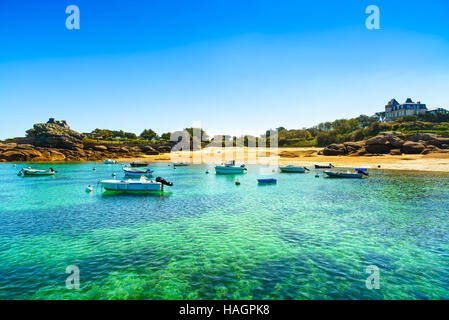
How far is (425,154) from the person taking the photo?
80500mm

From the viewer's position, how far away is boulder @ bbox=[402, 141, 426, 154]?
83500 millimetres

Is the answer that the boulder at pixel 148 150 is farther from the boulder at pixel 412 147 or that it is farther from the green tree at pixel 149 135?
the boulder at pixel 412 147

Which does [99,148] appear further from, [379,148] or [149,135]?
[379,148]

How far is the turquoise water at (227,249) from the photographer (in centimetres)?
1156

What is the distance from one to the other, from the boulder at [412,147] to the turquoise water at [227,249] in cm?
6601

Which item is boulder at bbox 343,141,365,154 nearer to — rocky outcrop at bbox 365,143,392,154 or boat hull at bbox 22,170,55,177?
rocky outcrop at bbox 365,143,392,154

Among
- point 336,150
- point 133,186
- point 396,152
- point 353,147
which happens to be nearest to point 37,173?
point 133,186

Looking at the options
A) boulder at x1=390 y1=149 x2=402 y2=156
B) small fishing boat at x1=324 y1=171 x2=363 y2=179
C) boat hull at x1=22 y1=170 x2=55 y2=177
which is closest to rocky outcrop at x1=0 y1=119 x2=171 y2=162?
boat hull at x1=22 y1=170 x2=55 y2=177

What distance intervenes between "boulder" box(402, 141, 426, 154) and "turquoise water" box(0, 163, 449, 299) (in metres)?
66.0

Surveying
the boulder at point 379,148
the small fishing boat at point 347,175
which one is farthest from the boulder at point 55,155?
the boulder at point 379,148

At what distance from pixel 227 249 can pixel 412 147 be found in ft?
312

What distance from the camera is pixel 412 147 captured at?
279 feet
